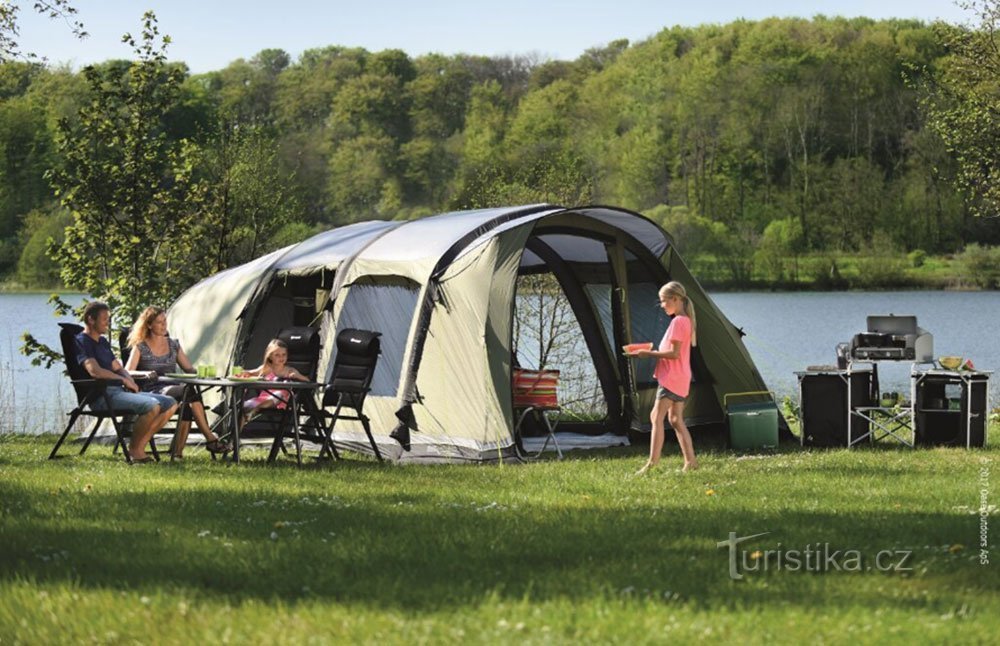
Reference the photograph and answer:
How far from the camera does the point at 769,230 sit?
60812 millimetres

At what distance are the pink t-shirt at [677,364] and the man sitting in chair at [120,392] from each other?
11.2 ft

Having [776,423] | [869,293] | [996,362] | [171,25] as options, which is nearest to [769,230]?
[869,293]

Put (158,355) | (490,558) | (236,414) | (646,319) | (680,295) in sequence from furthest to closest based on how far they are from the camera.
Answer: (646,319) → (158,355) → (236,414) → (680,295) → (490,558)

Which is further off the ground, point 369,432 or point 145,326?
point 145,326

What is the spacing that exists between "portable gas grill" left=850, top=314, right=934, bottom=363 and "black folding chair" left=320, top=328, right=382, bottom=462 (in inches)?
154

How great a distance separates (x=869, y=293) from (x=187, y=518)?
4768 cm

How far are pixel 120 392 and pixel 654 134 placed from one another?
62015 millimetres

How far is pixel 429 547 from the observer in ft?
18.3

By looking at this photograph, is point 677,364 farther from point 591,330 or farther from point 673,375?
point 591,330

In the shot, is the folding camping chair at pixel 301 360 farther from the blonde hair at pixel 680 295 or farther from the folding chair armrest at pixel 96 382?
the blonde hair at pixel 680 295

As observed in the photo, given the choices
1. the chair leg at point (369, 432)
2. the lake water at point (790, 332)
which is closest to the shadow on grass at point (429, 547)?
the chair leg at point (369, 432)

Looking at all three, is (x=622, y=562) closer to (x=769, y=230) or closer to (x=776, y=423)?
(x=776, y=423)

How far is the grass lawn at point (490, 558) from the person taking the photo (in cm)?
432

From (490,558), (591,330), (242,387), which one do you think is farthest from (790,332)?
(490,558)
